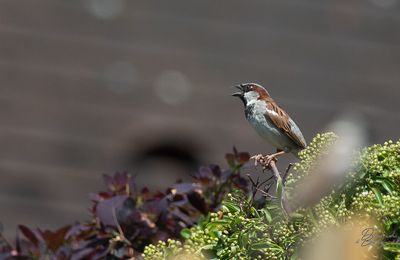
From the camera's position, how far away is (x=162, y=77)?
7.57 m

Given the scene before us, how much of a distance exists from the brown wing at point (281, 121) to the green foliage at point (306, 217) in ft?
6.10

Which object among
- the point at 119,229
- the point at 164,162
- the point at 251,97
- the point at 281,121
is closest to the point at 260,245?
the point at 119,229

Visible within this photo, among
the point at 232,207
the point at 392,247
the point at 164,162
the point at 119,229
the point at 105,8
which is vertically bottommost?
the point at 392,247

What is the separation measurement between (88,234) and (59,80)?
439 cm

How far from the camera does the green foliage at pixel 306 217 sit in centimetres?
213

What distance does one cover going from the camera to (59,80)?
750 cm

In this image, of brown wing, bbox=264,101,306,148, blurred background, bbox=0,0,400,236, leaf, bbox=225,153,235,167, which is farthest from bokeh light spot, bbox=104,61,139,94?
leaf, bbox=225,153,235,167

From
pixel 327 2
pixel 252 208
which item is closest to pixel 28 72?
pixel 327 2

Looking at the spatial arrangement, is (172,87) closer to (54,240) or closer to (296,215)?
(54,240)

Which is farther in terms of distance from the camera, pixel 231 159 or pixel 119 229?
pixel 231 159

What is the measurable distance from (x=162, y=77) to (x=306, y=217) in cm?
548

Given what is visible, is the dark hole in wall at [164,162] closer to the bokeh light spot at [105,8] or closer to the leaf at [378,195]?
the bokeh light spot at [105,8]

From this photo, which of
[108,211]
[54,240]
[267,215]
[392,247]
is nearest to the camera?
[392,247]

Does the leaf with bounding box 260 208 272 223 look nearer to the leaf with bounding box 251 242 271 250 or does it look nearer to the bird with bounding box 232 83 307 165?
the leaf with bounding box 251 242 271 250
